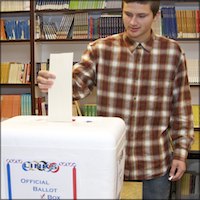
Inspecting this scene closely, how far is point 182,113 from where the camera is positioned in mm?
1261

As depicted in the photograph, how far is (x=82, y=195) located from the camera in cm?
73

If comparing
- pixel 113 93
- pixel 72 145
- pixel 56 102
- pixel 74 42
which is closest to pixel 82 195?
pixel 72 145

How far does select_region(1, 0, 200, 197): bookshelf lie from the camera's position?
320cm

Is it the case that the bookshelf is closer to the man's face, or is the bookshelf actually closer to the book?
the book

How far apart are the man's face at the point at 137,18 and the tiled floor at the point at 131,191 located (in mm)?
537

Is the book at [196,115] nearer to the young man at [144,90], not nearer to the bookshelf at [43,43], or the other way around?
the bookshelf at [43,43]

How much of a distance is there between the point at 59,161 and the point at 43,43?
9.54ft

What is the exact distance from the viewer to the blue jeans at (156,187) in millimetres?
1273

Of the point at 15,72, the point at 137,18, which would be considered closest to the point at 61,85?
the point at 137,18

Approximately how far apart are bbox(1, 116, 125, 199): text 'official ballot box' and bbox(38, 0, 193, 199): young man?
0.47m

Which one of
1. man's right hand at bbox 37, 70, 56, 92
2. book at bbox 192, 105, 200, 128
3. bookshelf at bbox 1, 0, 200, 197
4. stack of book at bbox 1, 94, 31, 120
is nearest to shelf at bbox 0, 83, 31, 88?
bookshelf at bbox 1, 0, 200, 197

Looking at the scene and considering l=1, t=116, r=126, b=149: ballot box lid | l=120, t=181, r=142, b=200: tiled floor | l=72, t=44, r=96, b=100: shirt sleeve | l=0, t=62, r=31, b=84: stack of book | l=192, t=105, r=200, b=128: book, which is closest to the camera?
l=1, t=116, r=126, b=149: ballot box lid

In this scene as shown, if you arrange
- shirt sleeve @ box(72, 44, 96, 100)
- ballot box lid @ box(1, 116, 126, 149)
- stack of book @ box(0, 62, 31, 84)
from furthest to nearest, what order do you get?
stack of book @ box(0, 62, 31, 84)
shirt sleeve @ box(72, 44, 96, 100)
ballot box lid @ box(1, 116, 126, 149)

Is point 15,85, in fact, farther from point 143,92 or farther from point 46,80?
point 46,80
